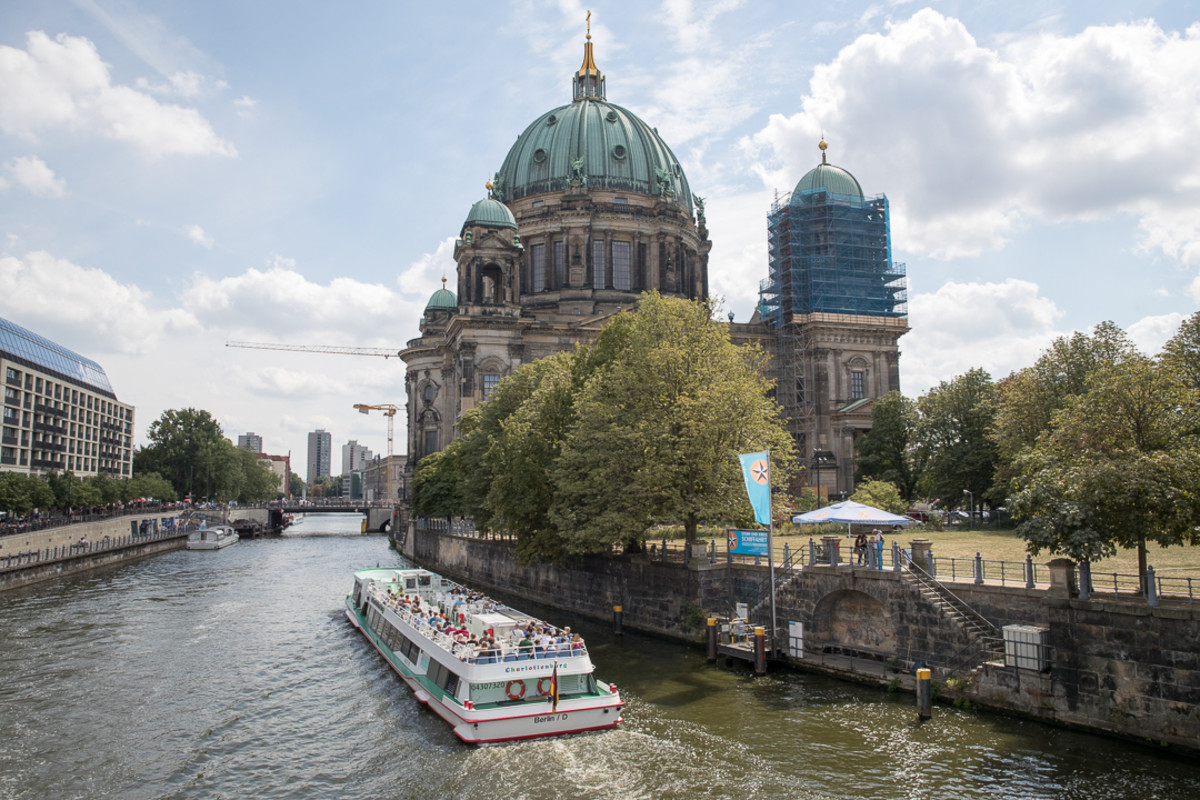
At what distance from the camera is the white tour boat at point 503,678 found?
2511 cm

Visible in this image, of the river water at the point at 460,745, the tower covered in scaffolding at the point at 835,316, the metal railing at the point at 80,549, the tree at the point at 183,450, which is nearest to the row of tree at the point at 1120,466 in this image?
the river water at the point at 460,745

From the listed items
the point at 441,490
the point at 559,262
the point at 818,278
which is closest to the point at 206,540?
the point at 441,490

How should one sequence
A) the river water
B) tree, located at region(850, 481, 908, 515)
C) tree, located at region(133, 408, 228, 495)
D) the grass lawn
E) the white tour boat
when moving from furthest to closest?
tree, located at region(133, 408, 228, 495) < tree, located at region(850, 481, 908, 515) < the grass lawn < the white tour boat < the river water

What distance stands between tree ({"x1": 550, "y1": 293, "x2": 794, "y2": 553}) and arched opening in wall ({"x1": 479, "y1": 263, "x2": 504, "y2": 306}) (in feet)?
157

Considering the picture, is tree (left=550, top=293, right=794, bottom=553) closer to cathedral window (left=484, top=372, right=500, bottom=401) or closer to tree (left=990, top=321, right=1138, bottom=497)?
tree (left=990, top=321, right=1138, bottom=497)

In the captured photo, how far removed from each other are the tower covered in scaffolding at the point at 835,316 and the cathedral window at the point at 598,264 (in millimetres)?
19937

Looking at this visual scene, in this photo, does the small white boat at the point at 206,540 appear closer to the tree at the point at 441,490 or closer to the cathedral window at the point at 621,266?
the tree at the point at 441,490

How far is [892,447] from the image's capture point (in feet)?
233

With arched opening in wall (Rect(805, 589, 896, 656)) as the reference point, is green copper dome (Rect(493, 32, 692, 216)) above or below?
above

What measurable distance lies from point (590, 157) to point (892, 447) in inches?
1926

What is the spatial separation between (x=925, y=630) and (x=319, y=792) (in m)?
18.3

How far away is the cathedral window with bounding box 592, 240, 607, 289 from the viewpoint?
97.1 meters

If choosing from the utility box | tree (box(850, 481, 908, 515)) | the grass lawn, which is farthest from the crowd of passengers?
tree (box(850, 481, 908, 515))

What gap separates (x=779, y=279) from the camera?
8869cm
